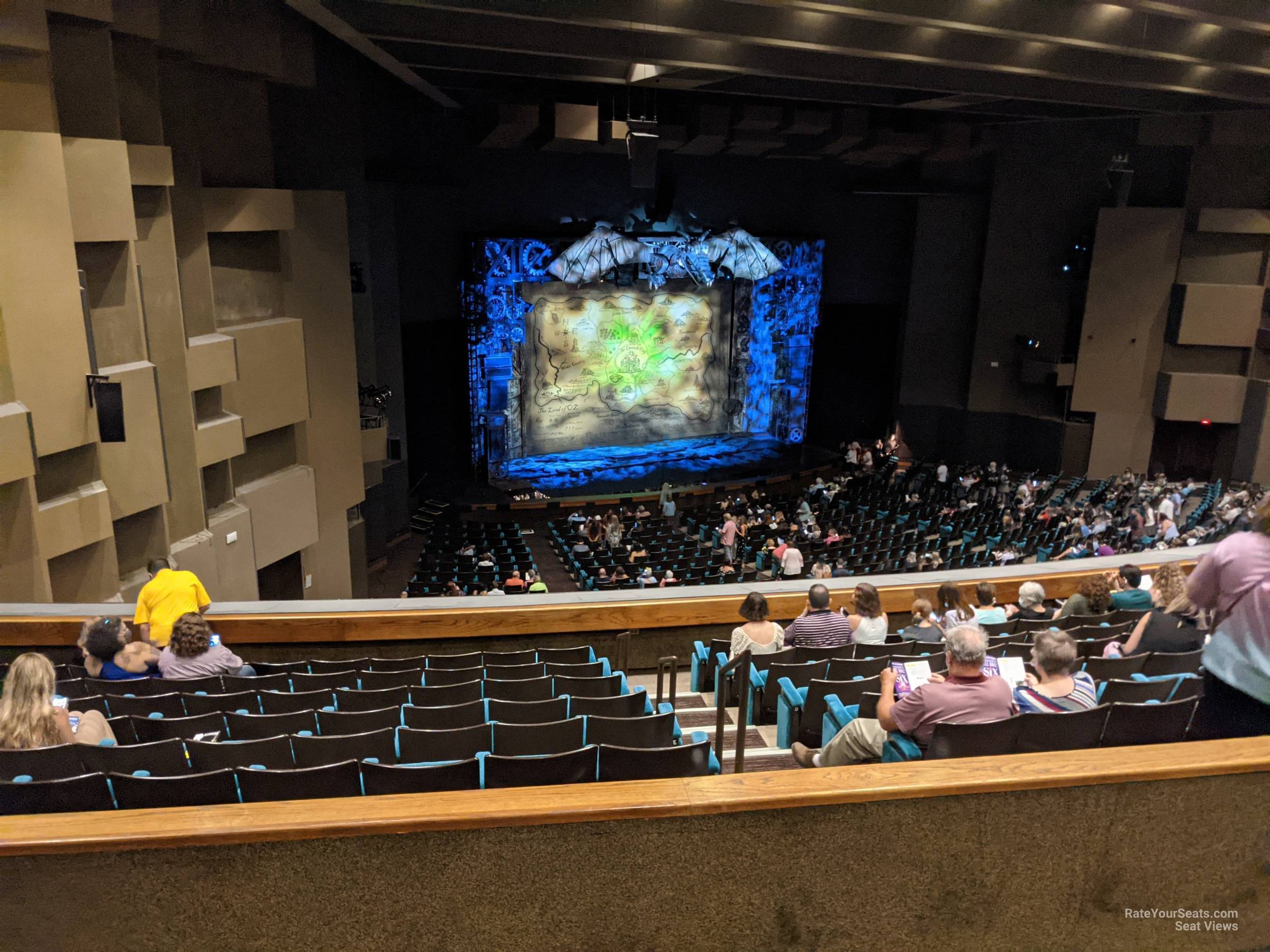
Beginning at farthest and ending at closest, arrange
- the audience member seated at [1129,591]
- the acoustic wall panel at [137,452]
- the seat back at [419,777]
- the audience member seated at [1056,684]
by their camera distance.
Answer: the acoustic wall panel at [137,452] < the audience member seated at [1129,591] < the audience member seated at [1056,684] < the seat back at [419,777]

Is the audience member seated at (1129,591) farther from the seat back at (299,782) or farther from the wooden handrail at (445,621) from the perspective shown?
the seat back at (299,782)

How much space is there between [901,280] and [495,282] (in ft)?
38.0

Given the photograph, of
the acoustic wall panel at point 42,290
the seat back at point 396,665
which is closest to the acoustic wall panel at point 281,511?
the acoustic wall panel at point 42,290

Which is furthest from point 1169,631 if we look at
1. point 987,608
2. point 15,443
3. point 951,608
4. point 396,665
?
point 15,443

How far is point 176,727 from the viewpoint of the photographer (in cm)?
382

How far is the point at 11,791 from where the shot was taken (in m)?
2.69

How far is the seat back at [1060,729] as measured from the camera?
3146 mm

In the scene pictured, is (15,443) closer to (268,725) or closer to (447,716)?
(268,725)

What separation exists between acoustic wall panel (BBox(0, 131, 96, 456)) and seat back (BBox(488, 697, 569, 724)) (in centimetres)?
545

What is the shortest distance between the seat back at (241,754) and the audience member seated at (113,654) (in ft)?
6.06

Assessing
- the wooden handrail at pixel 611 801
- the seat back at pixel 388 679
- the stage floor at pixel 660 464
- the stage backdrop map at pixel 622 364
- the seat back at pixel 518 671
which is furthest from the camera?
the stage backdrop map at pixel 622 364

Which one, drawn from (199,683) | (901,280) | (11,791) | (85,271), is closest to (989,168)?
(901,280)

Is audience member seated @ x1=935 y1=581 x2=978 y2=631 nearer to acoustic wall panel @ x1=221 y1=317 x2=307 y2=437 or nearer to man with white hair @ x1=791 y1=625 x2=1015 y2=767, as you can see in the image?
Answer: man with white hair @ x1=791 y1=625 x2=1015 y2=767

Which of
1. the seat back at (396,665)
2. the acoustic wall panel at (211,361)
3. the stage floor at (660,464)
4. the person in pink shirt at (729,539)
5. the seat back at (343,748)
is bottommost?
Answer: the stage floor at (660,464)
